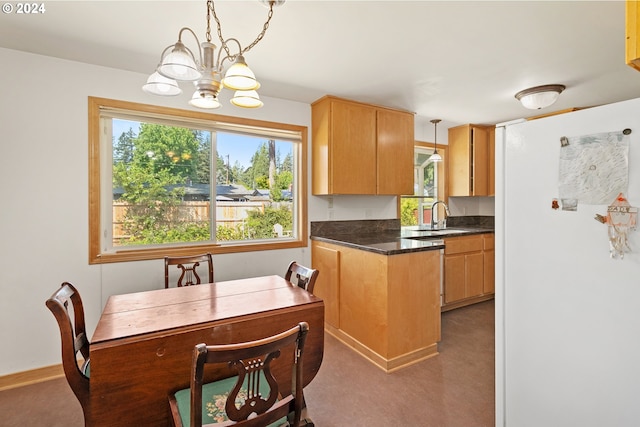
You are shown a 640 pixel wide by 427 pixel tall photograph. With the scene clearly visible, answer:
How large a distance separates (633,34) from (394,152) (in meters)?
2.54

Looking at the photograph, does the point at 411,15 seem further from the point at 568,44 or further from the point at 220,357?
the point at 220,357

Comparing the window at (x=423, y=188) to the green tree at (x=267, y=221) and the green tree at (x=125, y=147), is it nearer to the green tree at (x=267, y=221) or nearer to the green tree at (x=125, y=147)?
the green tree at (x=267, y=221)

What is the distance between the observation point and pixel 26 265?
2.17 m

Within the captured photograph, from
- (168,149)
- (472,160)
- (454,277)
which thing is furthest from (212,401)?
(472,160)

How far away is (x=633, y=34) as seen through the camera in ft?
2.67

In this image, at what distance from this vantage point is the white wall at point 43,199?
212 centimetres

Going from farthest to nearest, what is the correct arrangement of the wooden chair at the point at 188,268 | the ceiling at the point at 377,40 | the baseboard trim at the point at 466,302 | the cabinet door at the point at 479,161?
the cabinet door at the point at 479,161, the baseboard trim at the point at 466,302, the wooden chair at the point at 188,268, the ceiling at the point at 377,40

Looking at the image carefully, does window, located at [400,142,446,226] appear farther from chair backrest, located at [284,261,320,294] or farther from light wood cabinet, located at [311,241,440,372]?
chair backrest, located at [284,261,320,294]

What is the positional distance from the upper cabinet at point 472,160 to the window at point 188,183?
7.90ft

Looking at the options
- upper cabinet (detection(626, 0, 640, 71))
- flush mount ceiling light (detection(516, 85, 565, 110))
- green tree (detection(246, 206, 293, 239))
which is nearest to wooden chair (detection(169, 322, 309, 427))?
upper cabinet (detection(626, 0, 640, 71))

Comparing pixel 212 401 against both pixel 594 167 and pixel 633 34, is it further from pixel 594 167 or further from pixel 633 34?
pixel 633 34

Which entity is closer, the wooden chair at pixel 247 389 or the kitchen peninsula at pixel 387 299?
the wooden chair at pixel 247 389

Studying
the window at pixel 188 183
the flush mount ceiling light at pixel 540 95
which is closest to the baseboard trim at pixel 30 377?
the window at pixel 188 183

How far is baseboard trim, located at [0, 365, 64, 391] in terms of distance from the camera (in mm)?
2112
